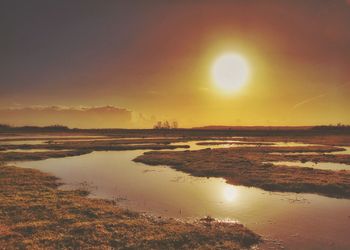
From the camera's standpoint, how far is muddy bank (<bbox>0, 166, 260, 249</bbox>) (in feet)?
55.7

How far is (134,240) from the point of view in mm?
17406

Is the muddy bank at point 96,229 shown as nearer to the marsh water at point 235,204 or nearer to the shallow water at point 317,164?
the marsh water at point 235,204

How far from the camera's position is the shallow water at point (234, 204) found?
757 inches

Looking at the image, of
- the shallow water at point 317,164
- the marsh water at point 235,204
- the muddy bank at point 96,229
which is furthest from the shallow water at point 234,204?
the shallow water at point 317,164

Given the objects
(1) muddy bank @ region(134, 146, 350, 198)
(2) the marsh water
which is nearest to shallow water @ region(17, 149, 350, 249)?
(2) the marsh water

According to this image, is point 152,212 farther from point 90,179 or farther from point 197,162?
point 197,162

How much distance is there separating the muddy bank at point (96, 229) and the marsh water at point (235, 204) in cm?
197

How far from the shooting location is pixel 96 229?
18.7 meters

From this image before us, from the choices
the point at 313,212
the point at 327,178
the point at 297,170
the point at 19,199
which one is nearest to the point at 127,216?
the point at 19,199

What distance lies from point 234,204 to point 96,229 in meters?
11.3

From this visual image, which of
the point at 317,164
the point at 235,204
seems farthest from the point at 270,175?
the point at 317,164

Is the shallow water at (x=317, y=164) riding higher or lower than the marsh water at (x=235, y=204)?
higher

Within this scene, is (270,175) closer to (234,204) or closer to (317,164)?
(234,204)

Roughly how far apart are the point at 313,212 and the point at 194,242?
10.7 metres
